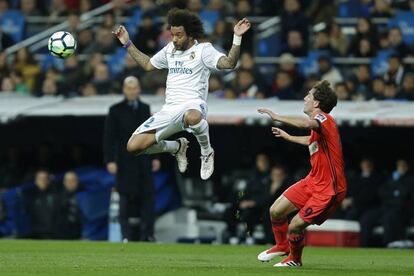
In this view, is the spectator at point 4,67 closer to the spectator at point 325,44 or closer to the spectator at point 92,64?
the spectator at point 92,64

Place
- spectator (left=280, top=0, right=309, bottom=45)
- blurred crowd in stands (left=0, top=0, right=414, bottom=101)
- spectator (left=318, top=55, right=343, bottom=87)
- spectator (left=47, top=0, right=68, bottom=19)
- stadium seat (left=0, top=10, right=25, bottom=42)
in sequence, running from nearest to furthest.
A: 1. blurred crowd in stands (left=0, top=0, right=414, bottom=101)
2. spectator (left=318, top=55, right=343, bottom=87)
3. spectator (left=280, top=0, right=309, bottom=45)
4. stadium seat (left=0, top=10, right=25, bottom=42)
5. spectator (left=47, top=0, right=68, bottom=19)

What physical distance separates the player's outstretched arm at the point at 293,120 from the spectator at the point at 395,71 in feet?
28.9

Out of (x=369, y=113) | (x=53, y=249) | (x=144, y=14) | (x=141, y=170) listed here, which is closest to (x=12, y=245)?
(x=53, y=249)

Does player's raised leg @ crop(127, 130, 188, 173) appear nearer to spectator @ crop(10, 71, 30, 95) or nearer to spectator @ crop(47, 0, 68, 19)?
spectator @ crop(10, 71, 30, 95)

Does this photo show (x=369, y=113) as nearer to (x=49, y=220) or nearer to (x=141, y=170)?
(x=141, y=170)

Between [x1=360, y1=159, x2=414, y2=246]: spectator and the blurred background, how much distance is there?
0.02 meters

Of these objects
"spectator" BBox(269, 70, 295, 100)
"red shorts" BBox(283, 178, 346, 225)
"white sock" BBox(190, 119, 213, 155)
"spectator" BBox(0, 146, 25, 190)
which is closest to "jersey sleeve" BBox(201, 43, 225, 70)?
"white sock" BBox(190, 119, 213, 155)

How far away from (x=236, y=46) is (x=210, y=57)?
24.3 inches

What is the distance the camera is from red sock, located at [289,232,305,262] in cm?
1403

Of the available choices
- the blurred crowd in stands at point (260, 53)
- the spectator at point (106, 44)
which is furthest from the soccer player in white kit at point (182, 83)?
the spectator at point (106, 44)

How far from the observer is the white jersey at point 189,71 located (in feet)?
50.6

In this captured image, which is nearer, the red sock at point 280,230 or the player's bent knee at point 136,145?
the red sock at point 280,230

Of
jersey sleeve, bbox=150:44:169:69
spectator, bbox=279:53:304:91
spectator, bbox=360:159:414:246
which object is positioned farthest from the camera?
spectator, bbox=279:53:304:91

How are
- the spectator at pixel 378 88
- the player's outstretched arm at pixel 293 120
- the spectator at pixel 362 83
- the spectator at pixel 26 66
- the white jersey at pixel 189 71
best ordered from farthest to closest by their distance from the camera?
the spectator at pixel 26 66 → the spectator at pixel 362 83 → the spectator at pixel 378 88 → the white jersey at pixel 189 71 → the player's outstretched arm at pixel 293 120
